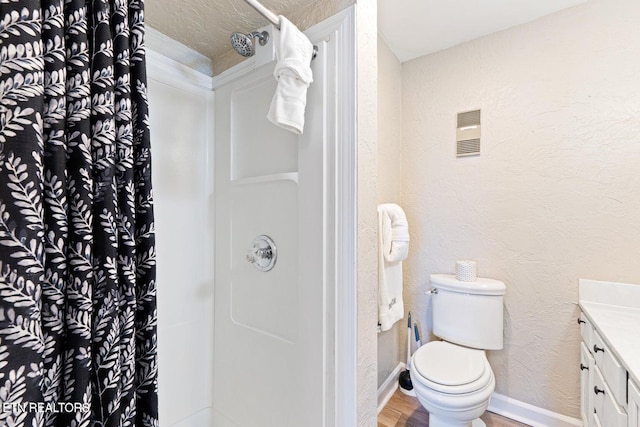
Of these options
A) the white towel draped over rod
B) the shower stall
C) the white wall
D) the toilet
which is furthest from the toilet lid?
the white towel draped over rod

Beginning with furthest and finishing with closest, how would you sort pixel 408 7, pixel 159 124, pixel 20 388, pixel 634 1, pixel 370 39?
pixel 408 7, pixel 634 1, pixel 159 124, pixel 370 39, pixel 20 388

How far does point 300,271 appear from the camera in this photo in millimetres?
1040

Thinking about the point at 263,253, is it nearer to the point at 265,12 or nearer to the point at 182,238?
the point at 182,238

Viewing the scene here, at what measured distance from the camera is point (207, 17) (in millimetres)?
1141

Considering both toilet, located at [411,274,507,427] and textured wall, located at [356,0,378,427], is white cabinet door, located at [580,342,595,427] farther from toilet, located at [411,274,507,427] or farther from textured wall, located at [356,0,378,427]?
textured wall, located at [356,0,378,427]

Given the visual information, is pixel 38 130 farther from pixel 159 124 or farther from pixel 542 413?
pixel 542 413

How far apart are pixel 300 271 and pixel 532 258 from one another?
147 cm

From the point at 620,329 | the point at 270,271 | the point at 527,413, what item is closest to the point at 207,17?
the point at 270,271

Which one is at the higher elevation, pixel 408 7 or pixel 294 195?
pixel 408 7

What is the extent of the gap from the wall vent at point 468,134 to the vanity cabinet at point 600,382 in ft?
3.60

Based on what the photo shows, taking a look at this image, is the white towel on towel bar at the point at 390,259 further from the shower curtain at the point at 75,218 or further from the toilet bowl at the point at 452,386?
the shower curtain at the point at 75,218

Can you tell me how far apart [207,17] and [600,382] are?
2.26 m

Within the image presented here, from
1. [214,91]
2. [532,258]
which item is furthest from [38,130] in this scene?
[532,258]

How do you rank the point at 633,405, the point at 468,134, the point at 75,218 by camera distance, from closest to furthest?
the point at 75,218
the point at 633,405
the point at 468,134
